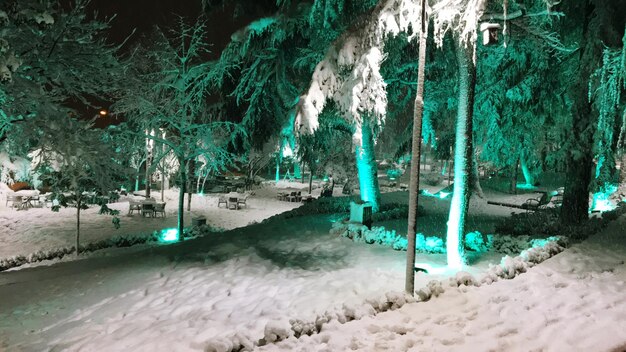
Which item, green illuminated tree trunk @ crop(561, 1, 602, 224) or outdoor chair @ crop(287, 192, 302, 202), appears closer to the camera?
green illuminated tree trunk @ crop(561, 1, 602, 224)

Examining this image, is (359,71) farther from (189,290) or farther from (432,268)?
(189,290)

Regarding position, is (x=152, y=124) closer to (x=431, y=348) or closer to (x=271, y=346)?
(x=271, y=346)

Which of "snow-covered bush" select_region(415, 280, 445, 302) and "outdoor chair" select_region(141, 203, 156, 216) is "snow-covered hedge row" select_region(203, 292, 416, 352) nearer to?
"snow-covered bush" select_region(415, 280, 445, 302)

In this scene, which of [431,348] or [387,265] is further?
[387,265]

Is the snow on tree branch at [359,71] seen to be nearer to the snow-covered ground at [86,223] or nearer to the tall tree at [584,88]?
the tall tree at [584,88]

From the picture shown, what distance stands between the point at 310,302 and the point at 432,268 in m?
3.03

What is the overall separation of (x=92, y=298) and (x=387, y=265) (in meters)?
5.74

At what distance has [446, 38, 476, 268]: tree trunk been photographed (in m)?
8.20

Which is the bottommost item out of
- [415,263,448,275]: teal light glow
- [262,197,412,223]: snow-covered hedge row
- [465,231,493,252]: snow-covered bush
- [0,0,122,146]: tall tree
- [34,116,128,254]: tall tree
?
[415,263,448,275]: teal light glow

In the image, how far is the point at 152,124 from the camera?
17719mm

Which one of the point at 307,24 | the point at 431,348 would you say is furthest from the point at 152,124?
the point at 431,348

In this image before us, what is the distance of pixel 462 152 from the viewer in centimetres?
826

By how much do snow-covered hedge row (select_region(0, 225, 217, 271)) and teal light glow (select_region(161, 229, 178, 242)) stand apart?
8.1 inches

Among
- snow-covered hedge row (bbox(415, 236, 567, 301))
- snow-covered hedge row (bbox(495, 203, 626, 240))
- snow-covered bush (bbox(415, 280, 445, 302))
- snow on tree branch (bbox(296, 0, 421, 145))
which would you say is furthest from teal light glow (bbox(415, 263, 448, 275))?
snow-covered hedge row (bbox(495, 203, 626, 240))
